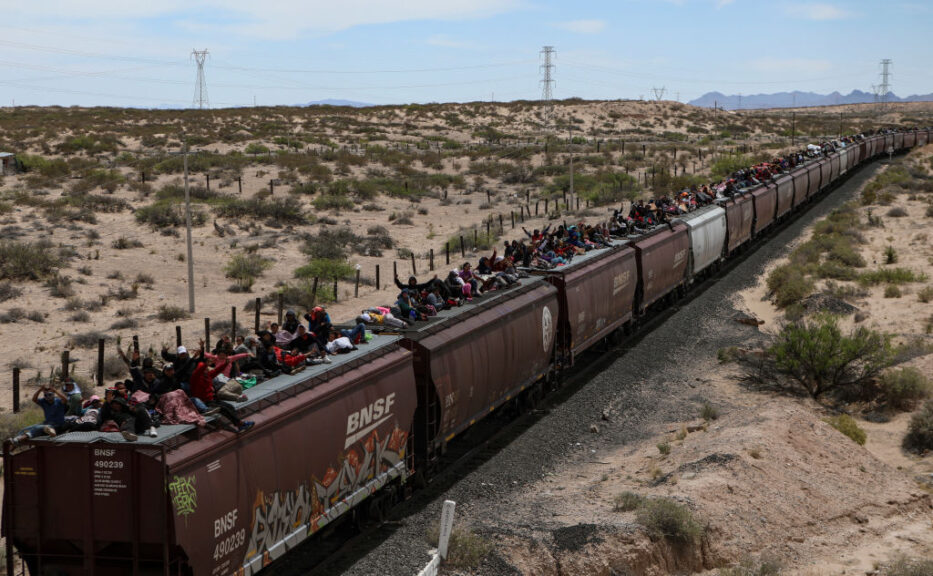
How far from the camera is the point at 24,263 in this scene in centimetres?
3322

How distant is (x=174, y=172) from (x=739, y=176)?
3719cm

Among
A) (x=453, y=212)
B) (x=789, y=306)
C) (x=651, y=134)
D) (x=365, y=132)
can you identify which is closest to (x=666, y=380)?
(x=789, y=306)

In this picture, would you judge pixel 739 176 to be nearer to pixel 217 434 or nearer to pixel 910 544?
pixel 910 544

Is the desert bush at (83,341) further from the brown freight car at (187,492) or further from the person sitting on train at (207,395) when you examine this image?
the person sitting on train at (207,395)

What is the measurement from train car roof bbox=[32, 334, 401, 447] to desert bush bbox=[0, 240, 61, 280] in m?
23.3

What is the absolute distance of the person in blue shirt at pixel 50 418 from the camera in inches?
382

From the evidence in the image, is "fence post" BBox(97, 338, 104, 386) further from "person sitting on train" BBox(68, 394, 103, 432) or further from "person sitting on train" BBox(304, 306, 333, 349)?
"person sitting on train" BBox(68, 394, 103, 432)

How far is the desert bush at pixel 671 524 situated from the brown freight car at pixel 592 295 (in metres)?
8.38

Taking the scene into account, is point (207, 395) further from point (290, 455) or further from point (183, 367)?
point (290, 455)

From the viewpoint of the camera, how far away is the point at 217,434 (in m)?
10.3

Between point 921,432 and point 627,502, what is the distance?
8461 millimetres

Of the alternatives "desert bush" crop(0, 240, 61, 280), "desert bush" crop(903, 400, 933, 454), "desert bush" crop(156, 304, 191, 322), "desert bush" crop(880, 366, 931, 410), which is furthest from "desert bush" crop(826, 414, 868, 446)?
"desert bush" crop(0, 240, 61, 280)

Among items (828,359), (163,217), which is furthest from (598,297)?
(163,217)

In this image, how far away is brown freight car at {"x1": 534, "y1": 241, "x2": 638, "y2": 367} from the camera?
21.4 meters
